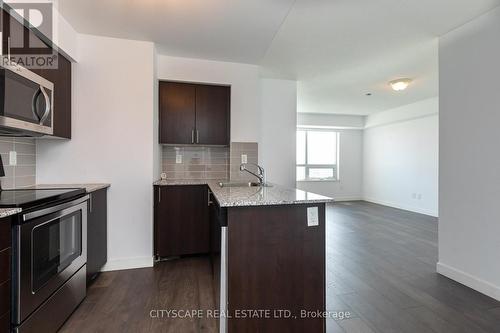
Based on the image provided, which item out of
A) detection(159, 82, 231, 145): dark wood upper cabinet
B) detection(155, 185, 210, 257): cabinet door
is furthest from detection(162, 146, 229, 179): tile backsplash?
detection(155, 185, 210, 257): cabinet door

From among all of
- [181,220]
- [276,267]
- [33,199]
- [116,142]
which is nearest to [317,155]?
[181,220]

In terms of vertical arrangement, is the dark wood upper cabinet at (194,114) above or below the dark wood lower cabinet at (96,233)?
above

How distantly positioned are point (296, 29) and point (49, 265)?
9.74 feet

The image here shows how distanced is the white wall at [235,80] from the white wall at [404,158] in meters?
4.31

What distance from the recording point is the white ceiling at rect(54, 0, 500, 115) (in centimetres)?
217

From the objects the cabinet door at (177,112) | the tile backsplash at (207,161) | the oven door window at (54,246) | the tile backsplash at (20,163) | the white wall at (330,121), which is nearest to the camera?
the oven door window at (54,246)

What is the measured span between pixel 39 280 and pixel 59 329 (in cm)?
53

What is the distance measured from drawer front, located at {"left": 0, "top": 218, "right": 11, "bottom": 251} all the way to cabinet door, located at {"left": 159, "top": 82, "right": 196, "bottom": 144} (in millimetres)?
1956

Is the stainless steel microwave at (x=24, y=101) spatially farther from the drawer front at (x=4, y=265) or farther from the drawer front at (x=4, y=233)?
the drawer front at (x=4, y=265)

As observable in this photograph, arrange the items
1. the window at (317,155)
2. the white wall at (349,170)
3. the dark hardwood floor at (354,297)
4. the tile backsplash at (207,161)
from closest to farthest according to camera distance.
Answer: the dark hardwood floor at (354,297) → the tile backsplash at (207,161) → the window at (317,155) → the white wall at (349,170)

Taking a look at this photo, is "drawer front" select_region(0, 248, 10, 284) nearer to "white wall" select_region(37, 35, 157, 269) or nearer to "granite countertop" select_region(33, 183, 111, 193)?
"granite countertop" select_region(33, 183, 111, 193)

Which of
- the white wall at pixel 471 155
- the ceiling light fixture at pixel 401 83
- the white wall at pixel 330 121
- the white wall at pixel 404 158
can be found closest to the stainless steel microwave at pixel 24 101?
the white wall at pixel 471 155

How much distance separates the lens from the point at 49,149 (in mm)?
2582

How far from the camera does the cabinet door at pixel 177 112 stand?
315 cm
